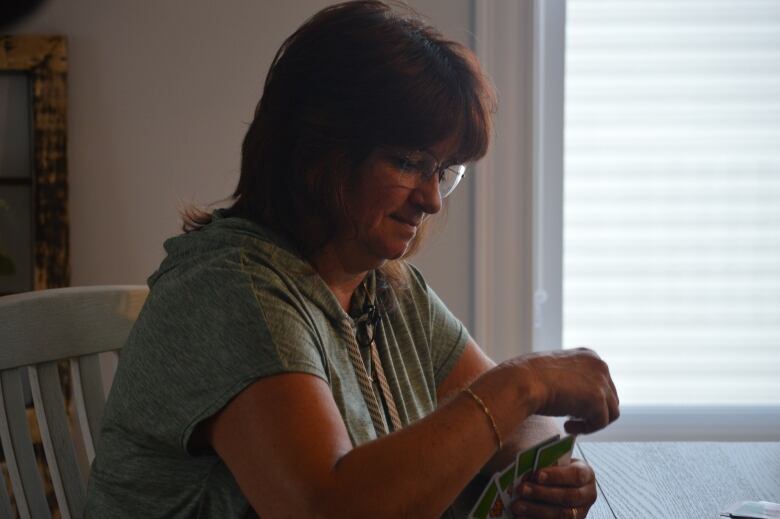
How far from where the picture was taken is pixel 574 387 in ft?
3.87

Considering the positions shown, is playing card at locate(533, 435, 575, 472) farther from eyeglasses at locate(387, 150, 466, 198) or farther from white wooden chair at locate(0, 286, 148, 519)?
white wooden chair at locate(0, 286, 148, 519)

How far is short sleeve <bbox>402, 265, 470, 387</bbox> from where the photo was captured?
5.26 feet

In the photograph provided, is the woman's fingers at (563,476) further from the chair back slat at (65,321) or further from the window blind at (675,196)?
the window blind at (675,196)

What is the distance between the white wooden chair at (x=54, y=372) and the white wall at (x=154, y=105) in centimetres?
94

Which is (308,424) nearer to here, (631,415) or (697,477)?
(697,477)

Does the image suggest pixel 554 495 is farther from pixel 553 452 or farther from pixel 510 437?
pixel 510 437

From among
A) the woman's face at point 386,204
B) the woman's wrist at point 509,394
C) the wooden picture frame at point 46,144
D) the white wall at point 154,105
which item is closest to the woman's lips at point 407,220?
the woman's face at point 386,204

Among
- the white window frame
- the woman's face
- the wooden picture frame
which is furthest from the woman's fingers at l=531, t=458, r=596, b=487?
the wooden picture frame

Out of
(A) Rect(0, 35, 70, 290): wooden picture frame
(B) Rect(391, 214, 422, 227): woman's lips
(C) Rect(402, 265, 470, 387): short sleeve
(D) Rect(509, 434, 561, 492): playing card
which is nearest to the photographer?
(D) Rect(509, 434, 561, 492): playing card

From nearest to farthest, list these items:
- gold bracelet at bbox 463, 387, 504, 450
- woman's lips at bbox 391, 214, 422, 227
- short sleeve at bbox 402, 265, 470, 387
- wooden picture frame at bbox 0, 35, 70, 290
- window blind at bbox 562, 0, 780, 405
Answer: gold bracelet at bbox 463, 387, 504, 450
woman's lips at bbox 391, 214, 422, 227
short sleeve at bbox 402, 265, 470, 387
wooden picture frame at bbox 0, 35, 70, 290
window blind at bbox 562, 0, 780, 405

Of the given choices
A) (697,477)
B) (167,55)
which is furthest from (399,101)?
(167,55)

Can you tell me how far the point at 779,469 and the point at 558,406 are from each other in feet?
1.55

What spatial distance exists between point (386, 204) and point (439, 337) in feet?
1.36

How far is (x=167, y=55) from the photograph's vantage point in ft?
7.57
